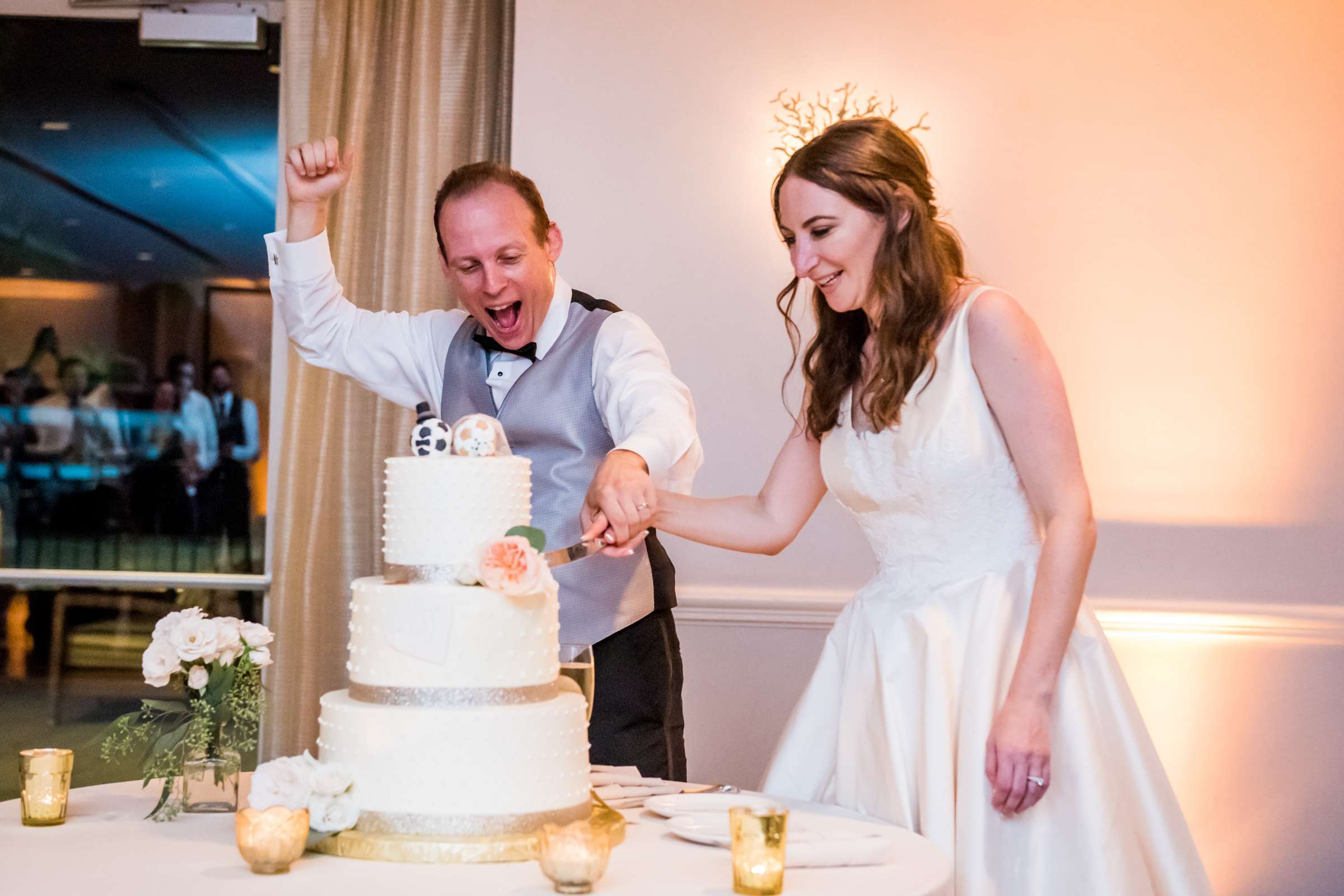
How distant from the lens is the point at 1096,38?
10.8 ft

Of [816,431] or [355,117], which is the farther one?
[355,117]

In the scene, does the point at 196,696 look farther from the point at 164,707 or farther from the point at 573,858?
the point at 573,858

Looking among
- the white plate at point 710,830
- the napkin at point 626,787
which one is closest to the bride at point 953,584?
the napkin at point 626,787

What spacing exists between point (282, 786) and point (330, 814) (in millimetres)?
59

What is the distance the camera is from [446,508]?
1375 millimetres

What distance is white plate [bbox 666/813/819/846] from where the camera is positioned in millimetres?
1384

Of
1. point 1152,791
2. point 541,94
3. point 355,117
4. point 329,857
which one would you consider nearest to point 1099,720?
point 1152,791

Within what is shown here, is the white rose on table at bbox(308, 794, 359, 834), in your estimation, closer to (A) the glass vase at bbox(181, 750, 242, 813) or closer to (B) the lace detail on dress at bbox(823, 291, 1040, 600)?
(A) the glass vase at bbox(181, 750, 242, 813)

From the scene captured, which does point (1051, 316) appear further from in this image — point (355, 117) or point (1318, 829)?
point (355, 117)

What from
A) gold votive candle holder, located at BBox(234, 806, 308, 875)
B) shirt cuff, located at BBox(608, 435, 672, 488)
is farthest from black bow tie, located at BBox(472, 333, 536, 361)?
gold votive candle holder, located at BBox(234, 806, 308, 875)

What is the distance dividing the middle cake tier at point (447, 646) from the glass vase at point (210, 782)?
33cm

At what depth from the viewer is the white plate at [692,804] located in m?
1.52

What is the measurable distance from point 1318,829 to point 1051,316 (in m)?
1.47

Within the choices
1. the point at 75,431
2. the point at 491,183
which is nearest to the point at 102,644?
the point at 75,431
